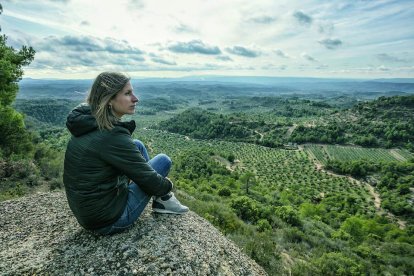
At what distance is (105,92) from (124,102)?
0.93 ft

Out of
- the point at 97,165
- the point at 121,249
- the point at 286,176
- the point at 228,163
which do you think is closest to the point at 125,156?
the point at 97,165

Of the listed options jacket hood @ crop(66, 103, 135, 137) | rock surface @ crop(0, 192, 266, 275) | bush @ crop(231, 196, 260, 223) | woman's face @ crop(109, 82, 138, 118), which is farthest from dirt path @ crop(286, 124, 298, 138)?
jacket hood @ crop(66, 103, 135, 137)

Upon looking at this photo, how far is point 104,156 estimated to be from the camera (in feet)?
11.7

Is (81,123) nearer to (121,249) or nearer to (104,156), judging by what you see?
(104,156)

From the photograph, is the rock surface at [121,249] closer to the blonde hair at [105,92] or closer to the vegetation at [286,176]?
the vegetation at [286,176]

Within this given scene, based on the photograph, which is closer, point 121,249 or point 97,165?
point 97,165

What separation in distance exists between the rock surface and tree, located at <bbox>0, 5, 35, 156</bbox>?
7.30 metres

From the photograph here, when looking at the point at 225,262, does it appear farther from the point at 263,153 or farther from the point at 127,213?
the point at 263,153

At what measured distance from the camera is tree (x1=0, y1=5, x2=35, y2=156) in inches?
435

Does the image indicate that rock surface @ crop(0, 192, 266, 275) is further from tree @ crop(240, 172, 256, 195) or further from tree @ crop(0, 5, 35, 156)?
tree @ crop(240, 172, 256, 195)

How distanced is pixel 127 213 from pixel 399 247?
Result: 1954cm

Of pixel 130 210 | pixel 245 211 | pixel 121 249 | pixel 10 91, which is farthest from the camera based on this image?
pixel 245 211

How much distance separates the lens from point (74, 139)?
12.3 feet

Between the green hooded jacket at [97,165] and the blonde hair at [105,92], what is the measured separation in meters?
0.11
